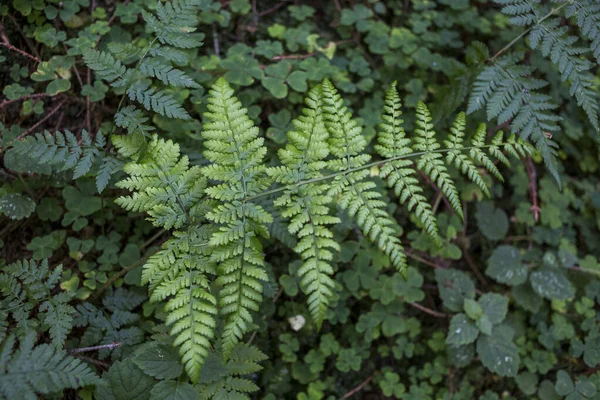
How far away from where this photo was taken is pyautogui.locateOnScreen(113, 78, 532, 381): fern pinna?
2074mm

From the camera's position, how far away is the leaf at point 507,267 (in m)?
3.63

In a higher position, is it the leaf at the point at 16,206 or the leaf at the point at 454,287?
the leaf at the point at 16,206

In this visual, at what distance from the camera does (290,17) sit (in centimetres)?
403

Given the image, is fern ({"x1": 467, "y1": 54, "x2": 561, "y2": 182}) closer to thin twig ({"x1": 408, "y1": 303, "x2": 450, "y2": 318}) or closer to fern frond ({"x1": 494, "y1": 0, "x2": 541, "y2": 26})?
fern frond ({"x1": 494, "y1": 0, "x2": 541, "y2": 26})

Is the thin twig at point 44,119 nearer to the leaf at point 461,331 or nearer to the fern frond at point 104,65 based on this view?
the fern frond at point 104,65

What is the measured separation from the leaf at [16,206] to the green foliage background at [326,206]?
0.01 metres

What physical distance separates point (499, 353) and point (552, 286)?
2.33ft

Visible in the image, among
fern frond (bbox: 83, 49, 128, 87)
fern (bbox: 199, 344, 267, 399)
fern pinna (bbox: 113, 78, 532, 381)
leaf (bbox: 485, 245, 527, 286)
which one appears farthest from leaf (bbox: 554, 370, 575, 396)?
fern frond (bbox: 83, 49, 128, 87)

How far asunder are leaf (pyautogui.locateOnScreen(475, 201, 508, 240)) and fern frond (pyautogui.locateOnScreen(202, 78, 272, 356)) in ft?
7.63

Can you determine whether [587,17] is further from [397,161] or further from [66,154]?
[66,154]

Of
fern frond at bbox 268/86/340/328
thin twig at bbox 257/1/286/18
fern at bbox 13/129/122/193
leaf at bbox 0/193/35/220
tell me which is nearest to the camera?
fern frond at bbox 268/86/340/328

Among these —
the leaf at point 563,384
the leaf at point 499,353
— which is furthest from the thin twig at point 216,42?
the leaf at point 563,384

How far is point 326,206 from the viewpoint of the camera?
3047 millimetres

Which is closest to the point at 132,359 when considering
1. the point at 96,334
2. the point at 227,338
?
the point at 96,334
